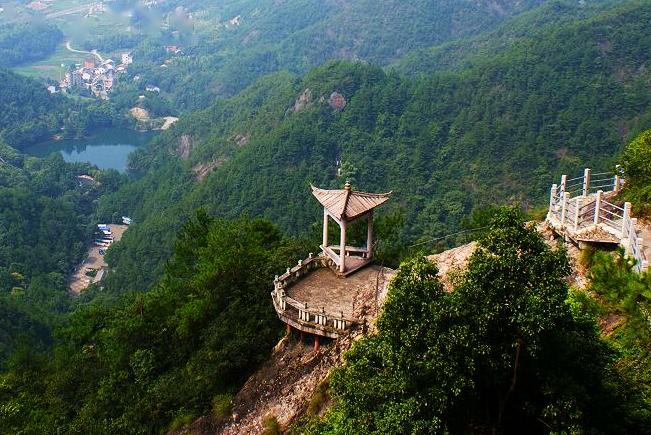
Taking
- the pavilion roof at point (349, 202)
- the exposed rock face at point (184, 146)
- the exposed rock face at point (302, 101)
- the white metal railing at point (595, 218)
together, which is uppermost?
the white metal railing at point (595, 218)

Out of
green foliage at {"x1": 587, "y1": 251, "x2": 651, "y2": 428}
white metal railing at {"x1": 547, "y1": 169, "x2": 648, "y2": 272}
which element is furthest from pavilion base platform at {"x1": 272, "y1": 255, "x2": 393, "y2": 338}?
green foliage at {"x1": 587, "y1": 251, "x2": 651, "y2": 428}

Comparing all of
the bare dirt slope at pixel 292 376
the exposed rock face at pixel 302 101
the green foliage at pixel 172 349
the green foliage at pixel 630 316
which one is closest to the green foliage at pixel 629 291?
the green foliage at pixel 630 316

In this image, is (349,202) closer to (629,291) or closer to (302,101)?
(629,291)

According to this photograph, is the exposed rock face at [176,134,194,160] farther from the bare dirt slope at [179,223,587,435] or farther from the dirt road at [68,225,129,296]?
the bare dirt slope at [179,223,587,435]

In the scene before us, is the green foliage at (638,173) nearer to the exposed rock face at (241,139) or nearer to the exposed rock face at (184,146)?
the exposed rock face at (241,139)

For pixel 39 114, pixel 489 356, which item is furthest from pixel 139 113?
pixel 489 356
